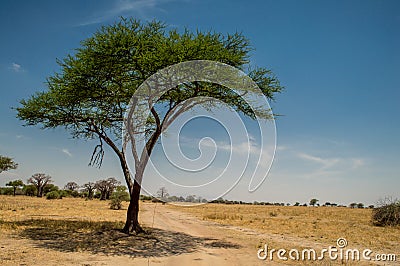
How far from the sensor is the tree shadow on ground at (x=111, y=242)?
37.1 feet

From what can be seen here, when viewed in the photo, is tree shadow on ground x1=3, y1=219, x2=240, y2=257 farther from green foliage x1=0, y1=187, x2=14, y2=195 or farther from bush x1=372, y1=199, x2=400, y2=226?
green foliage x1=0, y1=187, x2=14, y2=195

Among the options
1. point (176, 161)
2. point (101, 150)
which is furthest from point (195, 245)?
point (101, 150)

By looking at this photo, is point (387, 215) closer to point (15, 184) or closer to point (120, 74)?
point (120, 74)

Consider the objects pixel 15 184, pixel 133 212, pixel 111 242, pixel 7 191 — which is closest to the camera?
pixel 111 242

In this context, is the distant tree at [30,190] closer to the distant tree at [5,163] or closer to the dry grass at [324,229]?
the distant tree at [5,163]

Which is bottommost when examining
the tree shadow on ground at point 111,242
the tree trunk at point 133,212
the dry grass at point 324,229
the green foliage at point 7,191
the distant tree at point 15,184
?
the green foliage at point 7,191

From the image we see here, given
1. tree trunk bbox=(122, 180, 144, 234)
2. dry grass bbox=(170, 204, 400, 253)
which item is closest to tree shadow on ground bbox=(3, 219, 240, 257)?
tree trunk bbox=(122, 180, 144, 234)

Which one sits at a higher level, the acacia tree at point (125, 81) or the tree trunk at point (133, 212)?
the acacia tree at point (125, 81)

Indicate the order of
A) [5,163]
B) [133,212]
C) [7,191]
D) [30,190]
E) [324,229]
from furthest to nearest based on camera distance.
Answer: [30,190] < [7,191] < [5,163] < [324,229] < [133,212]

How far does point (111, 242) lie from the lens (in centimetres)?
1277

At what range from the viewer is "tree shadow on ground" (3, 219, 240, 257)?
11.3 m

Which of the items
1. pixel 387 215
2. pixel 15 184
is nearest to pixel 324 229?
pixel 387 215

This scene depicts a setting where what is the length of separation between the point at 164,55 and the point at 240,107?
15.1 ft

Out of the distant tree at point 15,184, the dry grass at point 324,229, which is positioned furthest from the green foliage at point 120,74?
the distant tree at point 15,184
